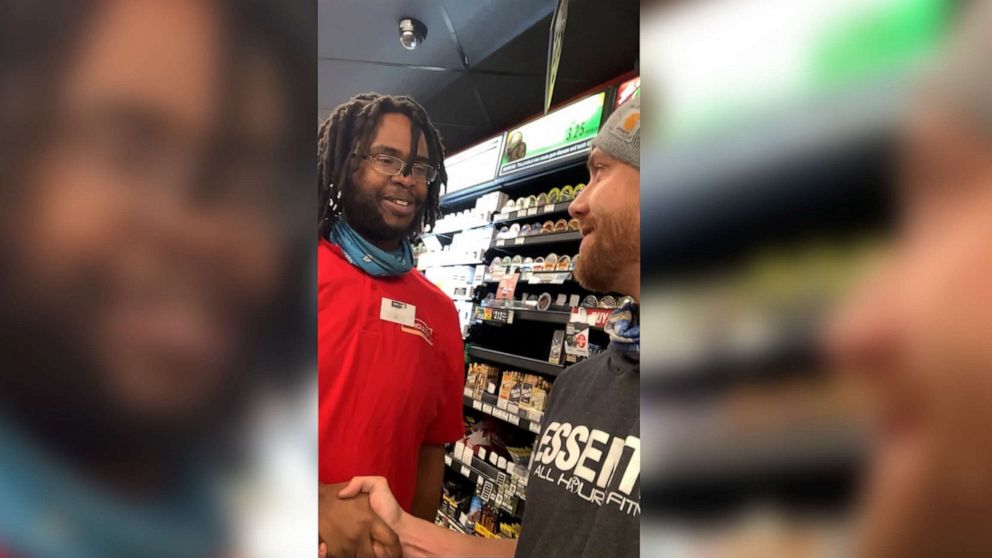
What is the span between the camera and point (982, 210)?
0.40 m

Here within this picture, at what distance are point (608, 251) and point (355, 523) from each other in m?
0.58

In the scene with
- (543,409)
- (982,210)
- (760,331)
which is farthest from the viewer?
(543,409)

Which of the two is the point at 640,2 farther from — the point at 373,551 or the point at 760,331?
the point at 373,551

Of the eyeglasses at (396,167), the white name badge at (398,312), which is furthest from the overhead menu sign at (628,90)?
the white name badge at (398,312)

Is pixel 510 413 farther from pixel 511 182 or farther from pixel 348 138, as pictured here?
pixel 348 138

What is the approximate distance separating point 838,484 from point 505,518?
1.58 feet

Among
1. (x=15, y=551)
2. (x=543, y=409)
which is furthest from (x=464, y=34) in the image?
(x=15, y=551)

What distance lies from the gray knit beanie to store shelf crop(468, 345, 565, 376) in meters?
0.31

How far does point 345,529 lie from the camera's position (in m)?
0.80

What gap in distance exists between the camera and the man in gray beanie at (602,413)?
2.10ft

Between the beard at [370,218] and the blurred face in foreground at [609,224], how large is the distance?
0.90 feet

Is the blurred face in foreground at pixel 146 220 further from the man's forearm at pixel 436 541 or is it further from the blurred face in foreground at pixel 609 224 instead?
the blurred face in foreground at pixel 609 224

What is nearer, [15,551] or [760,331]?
[760,331]

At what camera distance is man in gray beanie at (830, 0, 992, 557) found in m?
0.40
